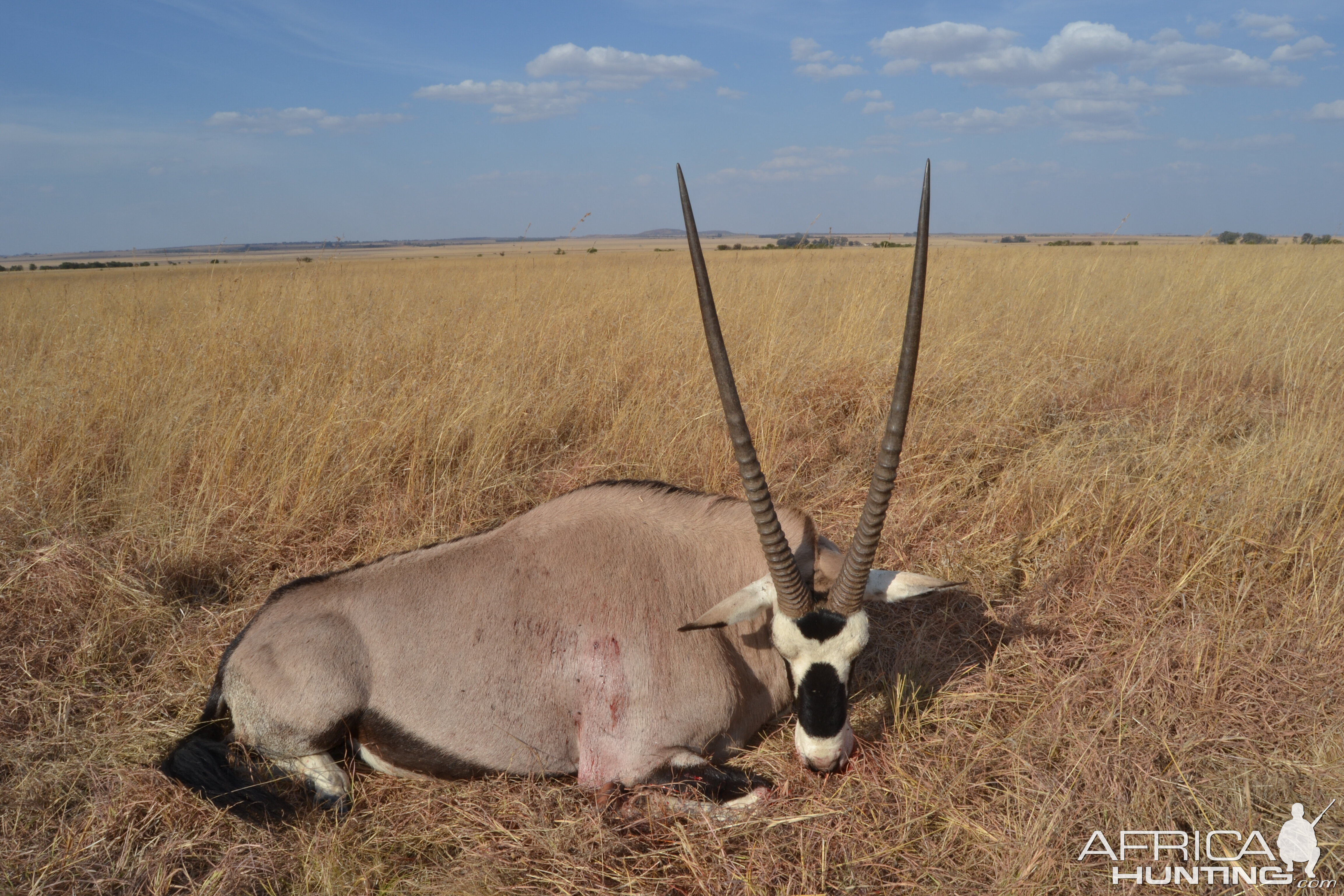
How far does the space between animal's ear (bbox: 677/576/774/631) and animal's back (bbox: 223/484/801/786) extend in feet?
0.72

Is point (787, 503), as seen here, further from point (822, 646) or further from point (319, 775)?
point (319, 775)

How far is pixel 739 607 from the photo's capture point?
3.06 meters

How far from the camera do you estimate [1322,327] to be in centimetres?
820

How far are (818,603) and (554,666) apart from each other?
1.11 m

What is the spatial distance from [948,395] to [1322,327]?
16.9 feet

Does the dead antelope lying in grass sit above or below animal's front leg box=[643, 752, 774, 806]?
above

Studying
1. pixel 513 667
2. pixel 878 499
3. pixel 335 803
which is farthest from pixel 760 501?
pixel 335 803

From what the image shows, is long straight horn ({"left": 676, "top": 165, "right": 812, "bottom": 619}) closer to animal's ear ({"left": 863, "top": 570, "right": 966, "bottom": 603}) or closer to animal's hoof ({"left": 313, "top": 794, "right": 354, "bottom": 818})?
animal's ear ({"left": 863, "top": 570, "right": 966, "bottom": 603})

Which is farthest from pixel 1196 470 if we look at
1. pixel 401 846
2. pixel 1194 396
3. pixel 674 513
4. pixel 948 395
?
pixel 401 846

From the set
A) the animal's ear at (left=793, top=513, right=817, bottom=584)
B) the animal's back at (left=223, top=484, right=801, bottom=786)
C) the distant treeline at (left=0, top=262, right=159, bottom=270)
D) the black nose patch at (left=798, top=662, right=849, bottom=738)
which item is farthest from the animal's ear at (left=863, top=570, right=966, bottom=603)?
the distant treeline at (left=0, top=262, right=159, bottom=270)

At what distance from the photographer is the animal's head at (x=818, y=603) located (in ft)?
9.22

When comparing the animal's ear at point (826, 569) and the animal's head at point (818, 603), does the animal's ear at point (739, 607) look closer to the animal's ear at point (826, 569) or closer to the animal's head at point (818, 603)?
the animal's head at point (818, 603)

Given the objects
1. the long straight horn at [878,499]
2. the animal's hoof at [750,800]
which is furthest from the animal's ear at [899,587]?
the animal's hoof at [750,800]

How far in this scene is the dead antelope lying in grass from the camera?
292 cm
